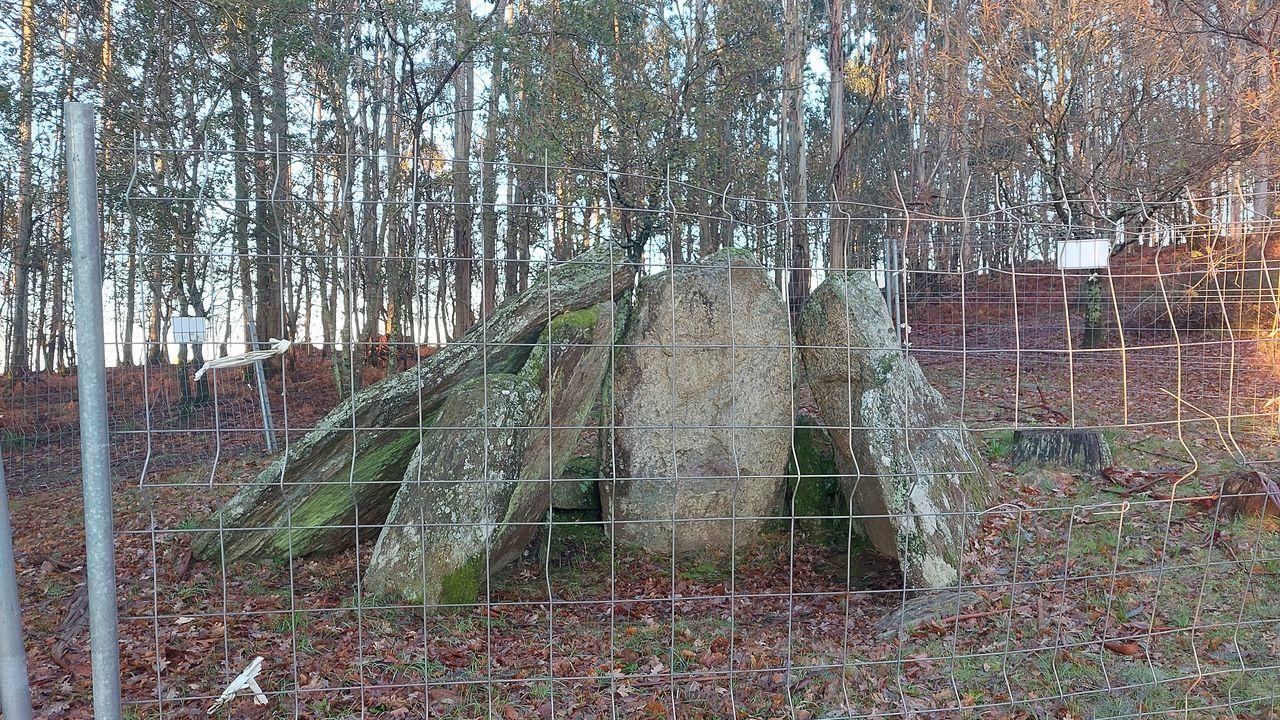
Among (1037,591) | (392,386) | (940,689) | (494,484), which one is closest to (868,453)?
(1037,591)

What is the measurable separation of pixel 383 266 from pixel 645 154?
3987 millimetres

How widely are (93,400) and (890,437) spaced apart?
13.9ft

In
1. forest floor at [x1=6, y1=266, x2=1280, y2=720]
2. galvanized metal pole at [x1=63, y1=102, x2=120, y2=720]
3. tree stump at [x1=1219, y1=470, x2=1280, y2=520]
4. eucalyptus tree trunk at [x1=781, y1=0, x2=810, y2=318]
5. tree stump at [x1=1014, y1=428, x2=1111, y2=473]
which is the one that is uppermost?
eucalyptus tree trunk at [x1=781, y1=0, x2=810, y2=318]

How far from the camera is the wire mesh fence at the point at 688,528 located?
3562 mm

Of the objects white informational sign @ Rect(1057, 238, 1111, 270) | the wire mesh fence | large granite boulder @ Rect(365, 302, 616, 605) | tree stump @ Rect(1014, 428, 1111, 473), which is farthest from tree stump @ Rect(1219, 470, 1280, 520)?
large granite boulder @ Rect(365, 302, 616, 605)

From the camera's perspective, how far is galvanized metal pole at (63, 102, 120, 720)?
7.79 ft

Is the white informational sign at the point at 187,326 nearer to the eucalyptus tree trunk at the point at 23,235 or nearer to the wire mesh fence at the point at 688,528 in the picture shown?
the wire mesh fence at the point at 688,528

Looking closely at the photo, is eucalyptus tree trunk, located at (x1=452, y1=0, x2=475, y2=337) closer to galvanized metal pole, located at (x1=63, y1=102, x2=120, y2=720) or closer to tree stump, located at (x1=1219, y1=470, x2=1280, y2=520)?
galvanized metal pole, located at (x1=63, y1=102, x2=120, y2=720)

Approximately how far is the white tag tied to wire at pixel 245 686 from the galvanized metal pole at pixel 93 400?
976 millimetres

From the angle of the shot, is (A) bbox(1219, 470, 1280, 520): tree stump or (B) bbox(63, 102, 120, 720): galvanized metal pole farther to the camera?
(A) bbox(1219, 470, 1280, 520): tree stump

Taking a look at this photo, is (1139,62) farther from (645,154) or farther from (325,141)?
(325,141)

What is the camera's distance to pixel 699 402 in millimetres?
5906

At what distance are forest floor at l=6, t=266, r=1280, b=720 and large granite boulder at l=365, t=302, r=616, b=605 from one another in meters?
0.23

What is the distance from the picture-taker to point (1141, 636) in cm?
380
